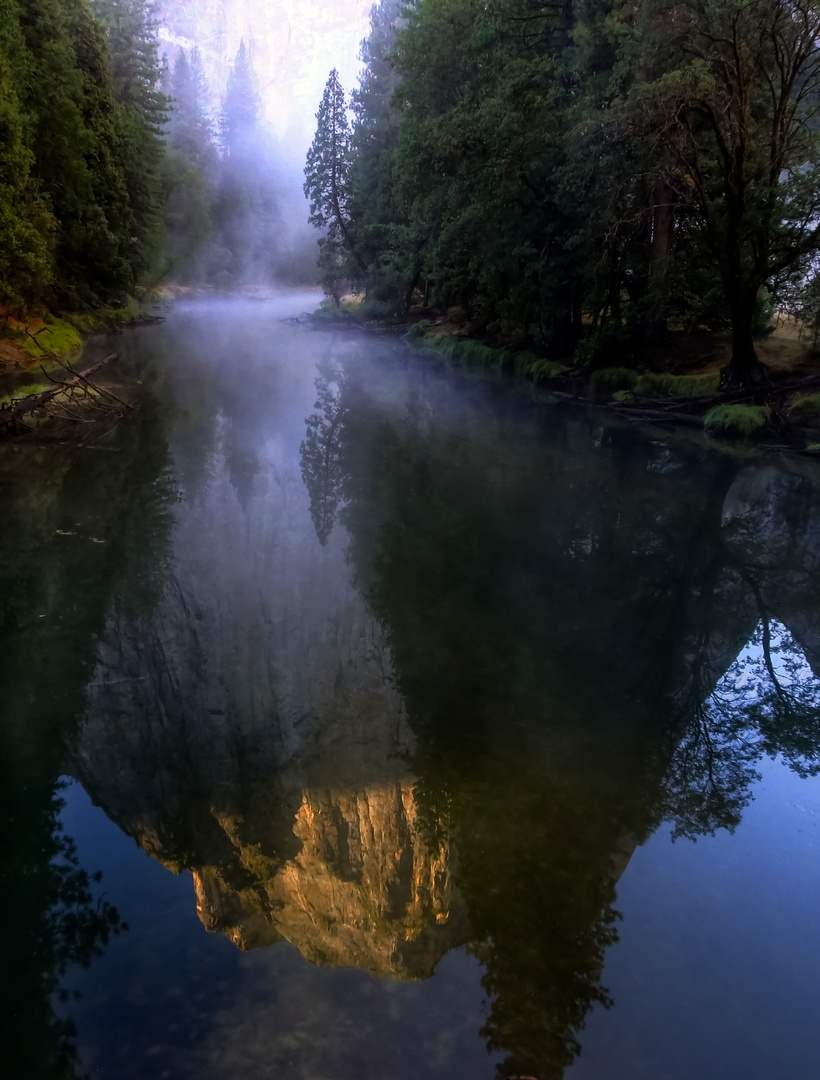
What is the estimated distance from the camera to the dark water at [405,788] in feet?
12.3

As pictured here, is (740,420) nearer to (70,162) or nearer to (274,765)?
(274,765)

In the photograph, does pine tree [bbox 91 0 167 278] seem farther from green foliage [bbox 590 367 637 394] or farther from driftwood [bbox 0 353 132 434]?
green foliage [bbox 590 367 637 394]

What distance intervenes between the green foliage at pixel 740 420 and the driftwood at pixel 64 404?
45.6 feet

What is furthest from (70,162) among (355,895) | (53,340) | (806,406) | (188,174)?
(188,174)

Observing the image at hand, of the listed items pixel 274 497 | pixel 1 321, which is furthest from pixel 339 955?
pixel 1 321

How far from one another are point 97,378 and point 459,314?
20.0 metres

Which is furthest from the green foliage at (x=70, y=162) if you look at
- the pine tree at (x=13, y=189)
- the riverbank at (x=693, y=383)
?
the riverbank at (x=693, y=383)

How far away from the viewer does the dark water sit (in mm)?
3740

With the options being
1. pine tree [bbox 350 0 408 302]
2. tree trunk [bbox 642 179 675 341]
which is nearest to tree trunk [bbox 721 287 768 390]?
tree trunk [bbox 642 179 675 341]

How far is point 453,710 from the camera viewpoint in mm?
6387

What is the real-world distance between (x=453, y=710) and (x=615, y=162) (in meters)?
16.5

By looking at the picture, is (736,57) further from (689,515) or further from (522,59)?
(689,515)

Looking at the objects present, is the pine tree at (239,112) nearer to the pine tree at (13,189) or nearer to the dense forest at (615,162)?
the dense forest at (615,162)

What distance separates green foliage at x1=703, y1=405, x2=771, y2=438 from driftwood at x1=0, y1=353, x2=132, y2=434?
45.6ft
